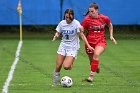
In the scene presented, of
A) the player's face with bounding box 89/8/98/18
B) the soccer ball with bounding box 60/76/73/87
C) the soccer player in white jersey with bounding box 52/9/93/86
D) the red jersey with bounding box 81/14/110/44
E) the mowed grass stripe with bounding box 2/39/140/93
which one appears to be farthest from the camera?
the red jersey with bounding box 81/14/110/44

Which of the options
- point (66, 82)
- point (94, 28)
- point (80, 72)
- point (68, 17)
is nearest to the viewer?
point (66, 82)

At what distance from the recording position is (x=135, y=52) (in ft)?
76.2

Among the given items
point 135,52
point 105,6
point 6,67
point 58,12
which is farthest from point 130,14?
point 6,67

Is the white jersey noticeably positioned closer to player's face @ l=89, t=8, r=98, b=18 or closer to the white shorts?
the white shorts

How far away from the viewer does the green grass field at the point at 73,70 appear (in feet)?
39.9

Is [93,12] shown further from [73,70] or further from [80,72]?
[73,70]

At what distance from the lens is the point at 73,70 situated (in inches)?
655

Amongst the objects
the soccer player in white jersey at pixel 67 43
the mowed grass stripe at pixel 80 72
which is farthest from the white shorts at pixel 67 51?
the mowed grass stripe at pixel 80 72

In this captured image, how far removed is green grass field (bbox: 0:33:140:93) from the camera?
39.9 feet

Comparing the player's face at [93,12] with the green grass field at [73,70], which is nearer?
the green grass field at [73,70]

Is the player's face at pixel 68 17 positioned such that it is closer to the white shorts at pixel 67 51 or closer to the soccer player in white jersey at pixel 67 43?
the soccer player in white jersey at pixel 67 43

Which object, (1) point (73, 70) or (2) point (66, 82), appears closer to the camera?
(2) point (66, 82)

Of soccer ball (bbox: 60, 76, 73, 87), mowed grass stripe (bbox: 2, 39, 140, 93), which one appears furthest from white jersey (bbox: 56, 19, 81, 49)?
mowed grass stripe (bbox: 2, 39, 140, 93)

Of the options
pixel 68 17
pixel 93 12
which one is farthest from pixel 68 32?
pixel 93 12
